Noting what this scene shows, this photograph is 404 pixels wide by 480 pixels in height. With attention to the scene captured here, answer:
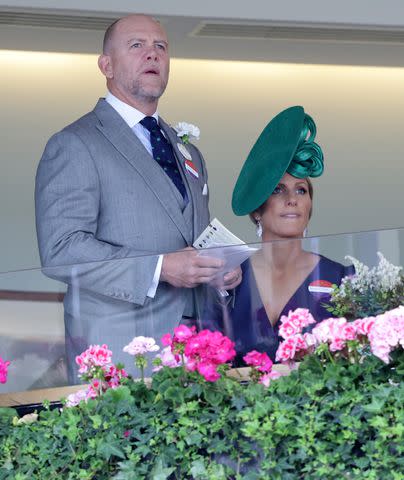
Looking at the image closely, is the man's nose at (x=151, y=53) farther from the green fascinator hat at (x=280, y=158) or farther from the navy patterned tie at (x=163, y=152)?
the green fascinator hat at (x=280, y=158)

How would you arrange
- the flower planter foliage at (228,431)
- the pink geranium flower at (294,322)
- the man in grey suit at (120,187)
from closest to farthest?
the flower planter foliage at (228,431)
the pink geranium flower at (294,322)
the man in grey suit at (120,187)

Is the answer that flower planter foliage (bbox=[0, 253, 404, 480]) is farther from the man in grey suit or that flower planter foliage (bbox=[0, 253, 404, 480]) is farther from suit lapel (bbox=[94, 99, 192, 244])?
suit lapel (bbox=[94, 99, 192, 244])

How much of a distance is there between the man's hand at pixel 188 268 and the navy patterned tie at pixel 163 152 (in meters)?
1.06

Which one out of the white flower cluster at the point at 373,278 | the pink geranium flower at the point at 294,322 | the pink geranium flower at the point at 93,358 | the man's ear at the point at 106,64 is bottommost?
the pink geranium flower at the point at 93,358

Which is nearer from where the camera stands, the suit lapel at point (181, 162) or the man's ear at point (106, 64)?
the suit lapel at point (181, 162)

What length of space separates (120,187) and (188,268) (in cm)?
100

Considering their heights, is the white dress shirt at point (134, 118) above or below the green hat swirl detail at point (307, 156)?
above

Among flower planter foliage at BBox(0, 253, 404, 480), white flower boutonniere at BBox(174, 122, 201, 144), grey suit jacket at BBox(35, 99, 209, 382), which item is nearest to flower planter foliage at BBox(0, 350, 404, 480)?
flower planter foliage at BBox(0, 253, 404, 480)

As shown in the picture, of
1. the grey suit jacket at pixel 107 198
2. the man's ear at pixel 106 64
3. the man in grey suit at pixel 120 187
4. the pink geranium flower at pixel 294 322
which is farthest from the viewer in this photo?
the man's ear at pixel 106 64

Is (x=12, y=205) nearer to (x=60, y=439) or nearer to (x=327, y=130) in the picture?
(x=327, y=130)

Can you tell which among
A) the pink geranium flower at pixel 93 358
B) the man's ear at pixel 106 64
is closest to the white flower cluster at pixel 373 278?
the pink geranium flower at pixel 93 358

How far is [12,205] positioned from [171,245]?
10.0 feet

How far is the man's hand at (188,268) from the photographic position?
254cm

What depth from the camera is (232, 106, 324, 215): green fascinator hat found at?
3551mm
